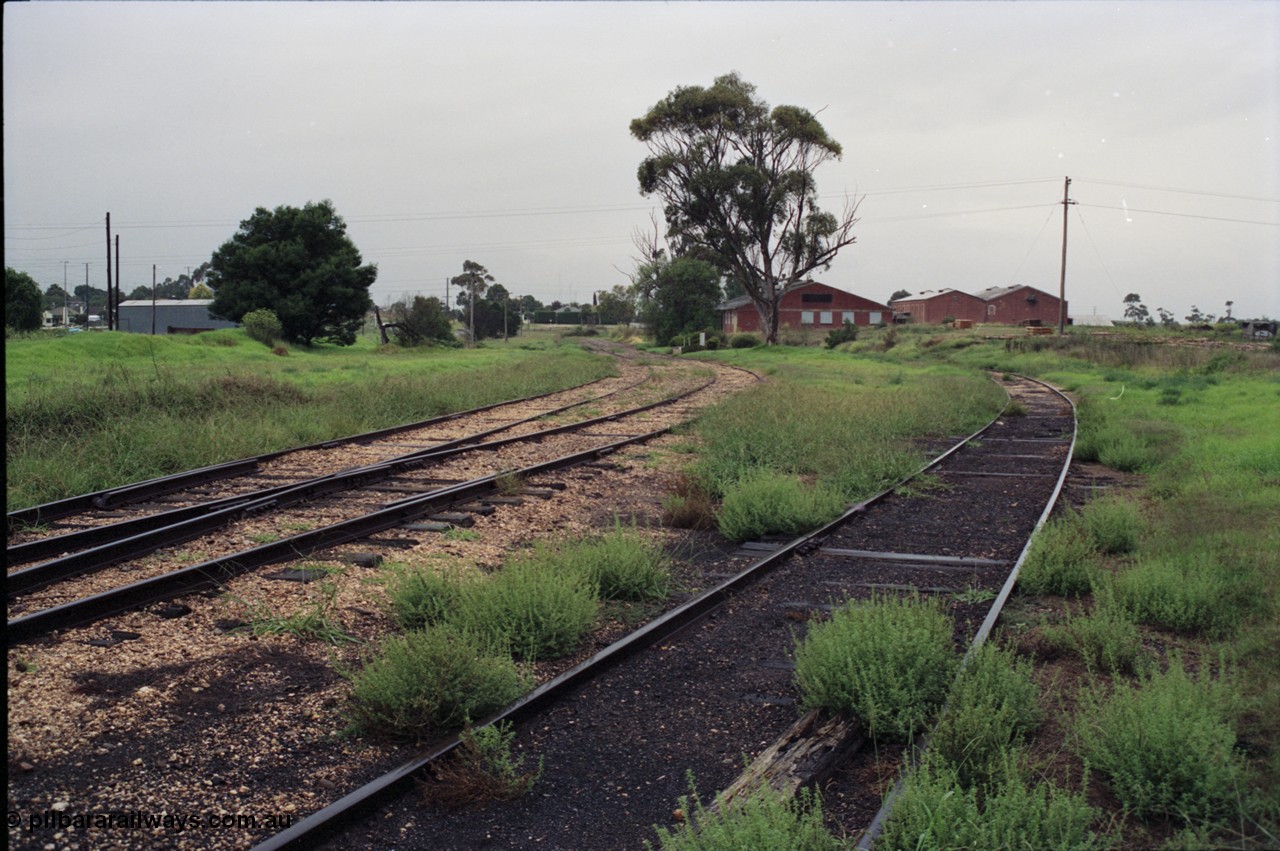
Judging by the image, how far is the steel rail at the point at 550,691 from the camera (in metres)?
3.42

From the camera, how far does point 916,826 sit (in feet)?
10.6

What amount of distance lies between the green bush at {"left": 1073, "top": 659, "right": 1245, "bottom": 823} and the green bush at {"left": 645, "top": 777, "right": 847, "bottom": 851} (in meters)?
1.19

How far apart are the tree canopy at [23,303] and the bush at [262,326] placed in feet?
33.7

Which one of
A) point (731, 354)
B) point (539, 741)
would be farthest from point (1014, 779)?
point (731, 354)

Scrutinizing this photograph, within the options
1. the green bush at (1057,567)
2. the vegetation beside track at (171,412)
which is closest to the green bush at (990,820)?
the green bush at (1057,567)

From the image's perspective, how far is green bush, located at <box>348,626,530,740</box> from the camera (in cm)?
432

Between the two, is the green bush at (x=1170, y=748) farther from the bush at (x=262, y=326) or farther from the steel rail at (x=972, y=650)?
the bush at (x=262, y=326)

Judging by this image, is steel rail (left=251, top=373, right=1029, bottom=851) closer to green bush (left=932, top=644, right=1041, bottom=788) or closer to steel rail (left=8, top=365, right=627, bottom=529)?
green bush (left=932, top=644, right=1041, bottom=788)

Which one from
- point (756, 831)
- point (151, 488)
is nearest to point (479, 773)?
point (756, 831)

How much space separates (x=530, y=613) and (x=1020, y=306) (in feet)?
339

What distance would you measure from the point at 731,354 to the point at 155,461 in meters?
40.2

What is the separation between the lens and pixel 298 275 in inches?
1930

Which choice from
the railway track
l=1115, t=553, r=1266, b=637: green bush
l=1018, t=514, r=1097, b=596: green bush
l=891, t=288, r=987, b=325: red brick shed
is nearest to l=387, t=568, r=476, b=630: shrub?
the railway track

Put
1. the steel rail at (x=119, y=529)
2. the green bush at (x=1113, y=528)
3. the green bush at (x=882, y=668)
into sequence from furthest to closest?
the green bush at (x=1113, y=528) < the steel rail at (x=119, y=529) < the green bush at (x=882, y=668)
